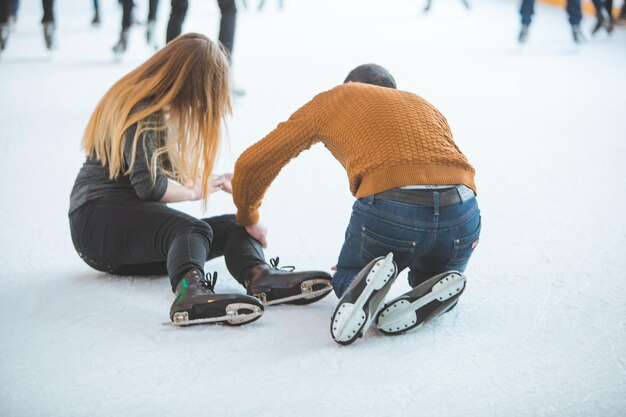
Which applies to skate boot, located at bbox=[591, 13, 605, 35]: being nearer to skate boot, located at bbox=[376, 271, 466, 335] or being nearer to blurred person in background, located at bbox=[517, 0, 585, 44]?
blurred person in background, located at bbox=[517, 0, 585, 44]

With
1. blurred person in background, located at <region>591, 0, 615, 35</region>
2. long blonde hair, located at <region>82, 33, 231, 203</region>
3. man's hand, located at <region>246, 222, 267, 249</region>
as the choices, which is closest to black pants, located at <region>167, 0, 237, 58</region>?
long blonde hair, located at <region>82, 33, 231, 203</region>

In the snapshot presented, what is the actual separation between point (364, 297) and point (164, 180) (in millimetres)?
619

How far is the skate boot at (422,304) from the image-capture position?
1.73 meters

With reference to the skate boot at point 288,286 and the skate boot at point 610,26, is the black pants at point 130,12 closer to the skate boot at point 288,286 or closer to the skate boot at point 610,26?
the skate boot at point 610,26

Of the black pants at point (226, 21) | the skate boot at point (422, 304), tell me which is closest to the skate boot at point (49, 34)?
the black pants at point (226, 21)

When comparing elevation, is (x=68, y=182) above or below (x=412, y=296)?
below

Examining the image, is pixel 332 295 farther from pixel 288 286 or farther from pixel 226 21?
pixel 226 21

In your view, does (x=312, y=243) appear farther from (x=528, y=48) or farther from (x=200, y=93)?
(x=528, y=48)

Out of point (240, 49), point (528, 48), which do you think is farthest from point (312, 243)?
point (528, 48)

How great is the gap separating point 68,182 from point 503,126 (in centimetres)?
178

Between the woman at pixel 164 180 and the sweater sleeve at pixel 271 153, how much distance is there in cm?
11

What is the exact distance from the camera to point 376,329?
5.94ft

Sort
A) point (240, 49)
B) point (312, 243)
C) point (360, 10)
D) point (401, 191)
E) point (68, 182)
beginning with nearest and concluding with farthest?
1. point (401, 191)
2. point (312, 243)
3. point (68, 182)
4. point (240, 49)
5. point (360, 10)

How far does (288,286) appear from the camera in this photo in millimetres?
1899
